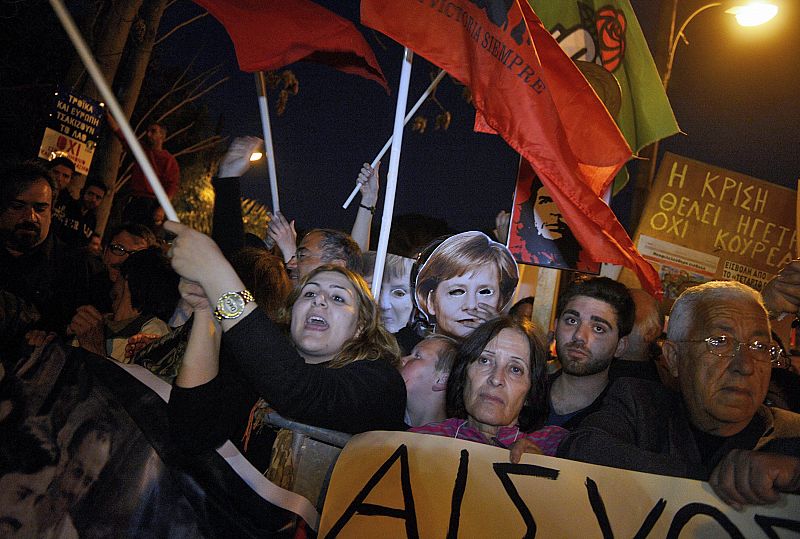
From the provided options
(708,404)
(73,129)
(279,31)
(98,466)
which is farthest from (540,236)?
(73,129)

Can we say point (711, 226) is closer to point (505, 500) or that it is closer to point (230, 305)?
point (505, 500)

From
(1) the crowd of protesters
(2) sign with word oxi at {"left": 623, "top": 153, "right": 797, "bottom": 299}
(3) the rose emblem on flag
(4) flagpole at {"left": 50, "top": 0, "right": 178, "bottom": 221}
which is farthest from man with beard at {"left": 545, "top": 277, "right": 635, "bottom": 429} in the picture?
(2) sign with word oxi at {"left": 623, "top": 153, "right": 797, "bottom": 299}

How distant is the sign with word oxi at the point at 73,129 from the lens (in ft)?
19.8

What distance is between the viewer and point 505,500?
2.34m

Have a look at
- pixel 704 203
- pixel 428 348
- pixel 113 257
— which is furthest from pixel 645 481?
pixel 704 203

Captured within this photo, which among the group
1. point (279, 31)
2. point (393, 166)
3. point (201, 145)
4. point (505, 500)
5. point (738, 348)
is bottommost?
point (505, 500)

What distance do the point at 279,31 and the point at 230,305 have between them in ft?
7.63

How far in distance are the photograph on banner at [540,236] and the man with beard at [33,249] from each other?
111 inches

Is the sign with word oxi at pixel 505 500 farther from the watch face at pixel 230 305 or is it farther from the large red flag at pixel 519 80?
the large red flag at pixel 519 80

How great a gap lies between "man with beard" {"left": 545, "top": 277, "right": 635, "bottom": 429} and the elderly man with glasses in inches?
24.0

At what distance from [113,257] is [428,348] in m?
3.03

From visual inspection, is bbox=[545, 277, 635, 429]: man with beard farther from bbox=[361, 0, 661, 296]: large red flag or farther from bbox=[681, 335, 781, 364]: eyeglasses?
bbox=[681, 335, 781, 364]: eyeglasses

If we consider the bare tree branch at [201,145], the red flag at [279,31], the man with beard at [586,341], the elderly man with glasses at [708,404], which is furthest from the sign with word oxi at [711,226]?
the bare tree branch at [201,145]

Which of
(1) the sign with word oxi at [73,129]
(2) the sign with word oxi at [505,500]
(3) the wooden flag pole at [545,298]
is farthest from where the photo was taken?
(3) the wooden flag pole at [545,298]
